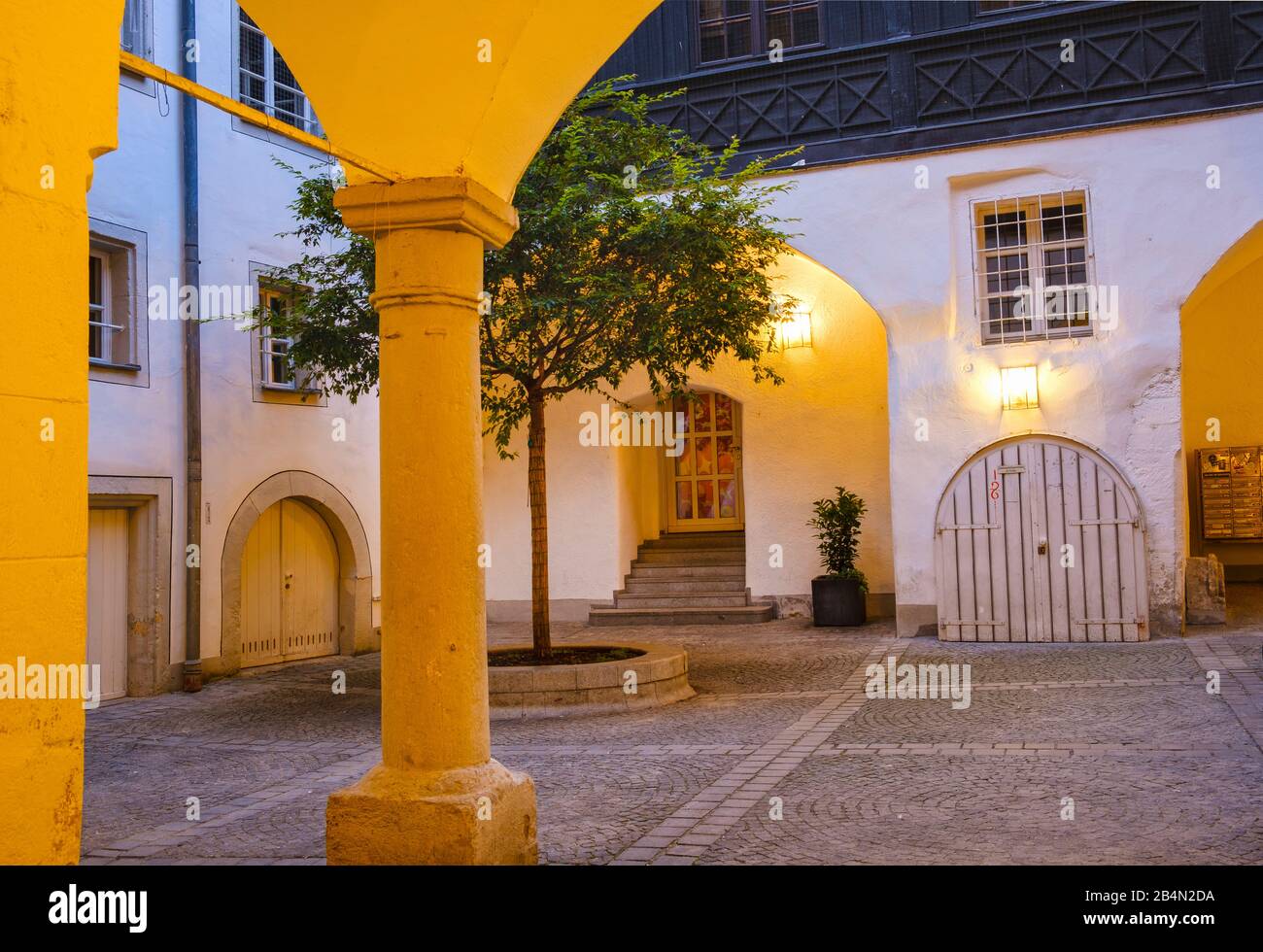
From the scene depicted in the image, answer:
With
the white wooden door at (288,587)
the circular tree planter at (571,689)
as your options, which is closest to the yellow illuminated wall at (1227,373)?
the circular tree planter at (571,689)

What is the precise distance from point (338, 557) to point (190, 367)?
10.7 feet

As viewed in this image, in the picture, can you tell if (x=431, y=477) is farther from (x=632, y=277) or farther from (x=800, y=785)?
(x=632, y=277)

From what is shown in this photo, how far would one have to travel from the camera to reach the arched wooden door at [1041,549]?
12258 mm

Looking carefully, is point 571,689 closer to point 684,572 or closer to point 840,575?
point 840,575

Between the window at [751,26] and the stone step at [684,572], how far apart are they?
6310 millimetres

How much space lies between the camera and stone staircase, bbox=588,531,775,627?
1530 centimetres

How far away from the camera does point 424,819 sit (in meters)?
4.41

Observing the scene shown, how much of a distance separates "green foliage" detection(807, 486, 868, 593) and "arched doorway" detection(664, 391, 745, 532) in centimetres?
309

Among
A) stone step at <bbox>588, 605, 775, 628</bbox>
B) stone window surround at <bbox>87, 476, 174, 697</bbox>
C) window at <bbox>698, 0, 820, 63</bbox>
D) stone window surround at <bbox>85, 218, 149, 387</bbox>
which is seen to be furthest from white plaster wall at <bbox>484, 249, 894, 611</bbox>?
stone window surround at <bbox>85, 218, 149, 387</bbox>

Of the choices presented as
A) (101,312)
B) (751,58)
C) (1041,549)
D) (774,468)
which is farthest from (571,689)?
(751,58)

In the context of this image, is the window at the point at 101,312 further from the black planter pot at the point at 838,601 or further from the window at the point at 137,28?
the black planter pot at the point at 838,601

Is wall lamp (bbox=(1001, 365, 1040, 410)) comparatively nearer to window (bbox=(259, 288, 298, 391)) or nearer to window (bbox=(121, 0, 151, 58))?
window (bbox=(259, 288, 298, 391))

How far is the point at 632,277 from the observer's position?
1020 cm

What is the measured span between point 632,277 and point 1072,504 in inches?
212
